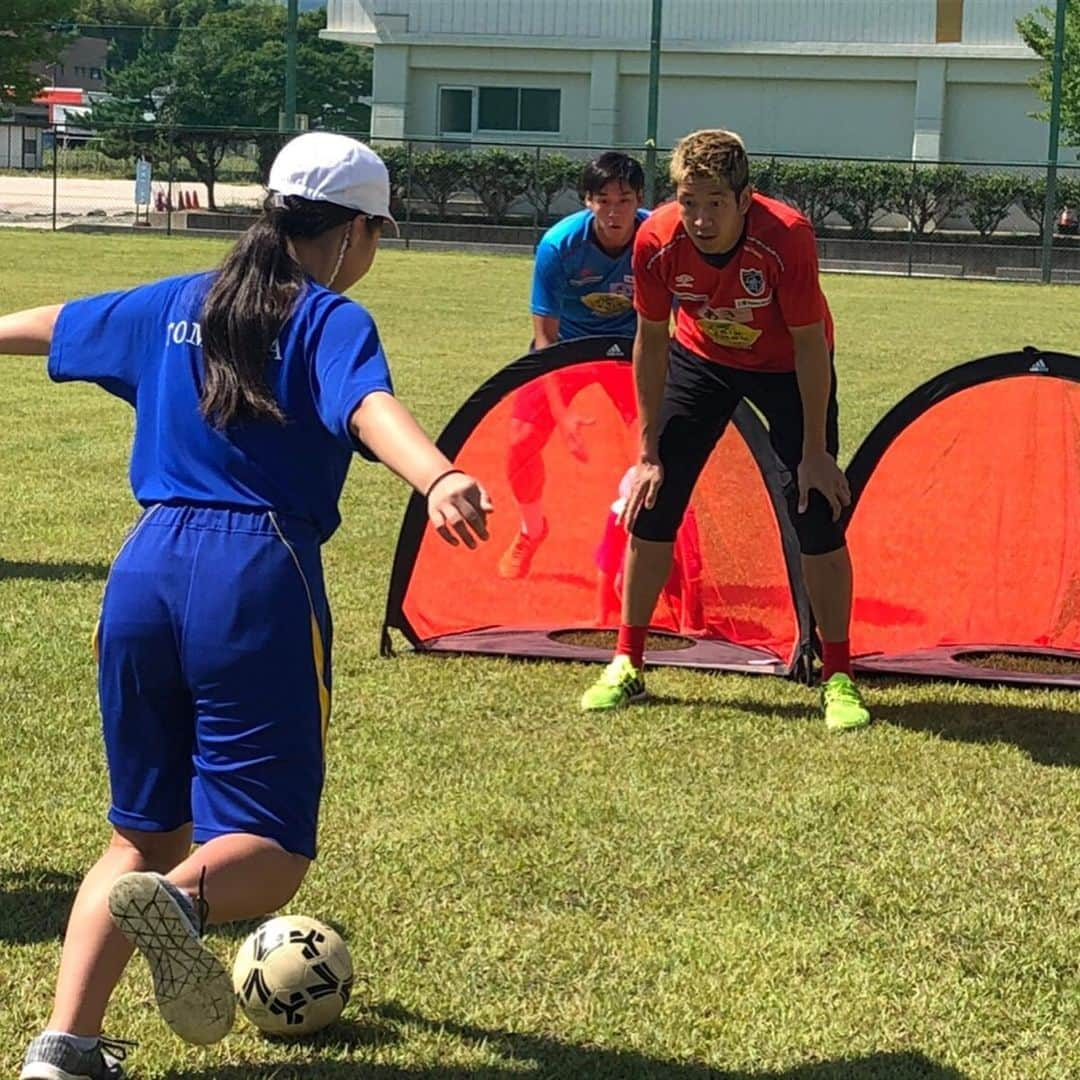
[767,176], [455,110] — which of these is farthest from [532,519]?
[455,110]

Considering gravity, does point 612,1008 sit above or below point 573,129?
below

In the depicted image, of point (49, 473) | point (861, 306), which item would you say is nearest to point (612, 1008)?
point (49, 473)

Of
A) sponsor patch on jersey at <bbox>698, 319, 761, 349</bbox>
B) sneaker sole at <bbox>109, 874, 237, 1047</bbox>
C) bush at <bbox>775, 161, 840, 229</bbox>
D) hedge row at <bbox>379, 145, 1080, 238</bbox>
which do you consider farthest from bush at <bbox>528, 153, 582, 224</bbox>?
sneaker sole at <bbox>109, 874, 237, 1047</bbox>

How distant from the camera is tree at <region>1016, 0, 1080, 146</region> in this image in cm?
3934

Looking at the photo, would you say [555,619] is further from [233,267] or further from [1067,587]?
[233,267]

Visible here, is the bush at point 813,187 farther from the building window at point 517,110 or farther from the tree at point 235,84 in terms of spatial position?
the tree at point 235,84

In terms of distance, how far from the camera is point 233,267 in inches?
126

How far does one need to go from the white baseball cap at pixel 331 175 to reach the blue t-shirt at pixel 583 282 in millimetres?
3811

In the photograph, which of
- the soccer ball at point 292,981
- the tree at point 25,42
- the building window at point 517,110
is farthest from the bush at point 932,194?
Answer: the soccer ball at point 292,981

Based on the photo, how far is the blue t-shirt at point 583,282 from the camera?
23.5 feet

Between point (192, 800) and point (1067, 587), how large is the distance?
193 inches

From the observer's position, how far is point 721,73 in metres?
45.0

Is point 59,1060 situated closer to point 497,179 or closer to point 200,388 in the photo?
point 200,388

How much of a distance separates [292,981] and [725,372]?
3.12 metres
